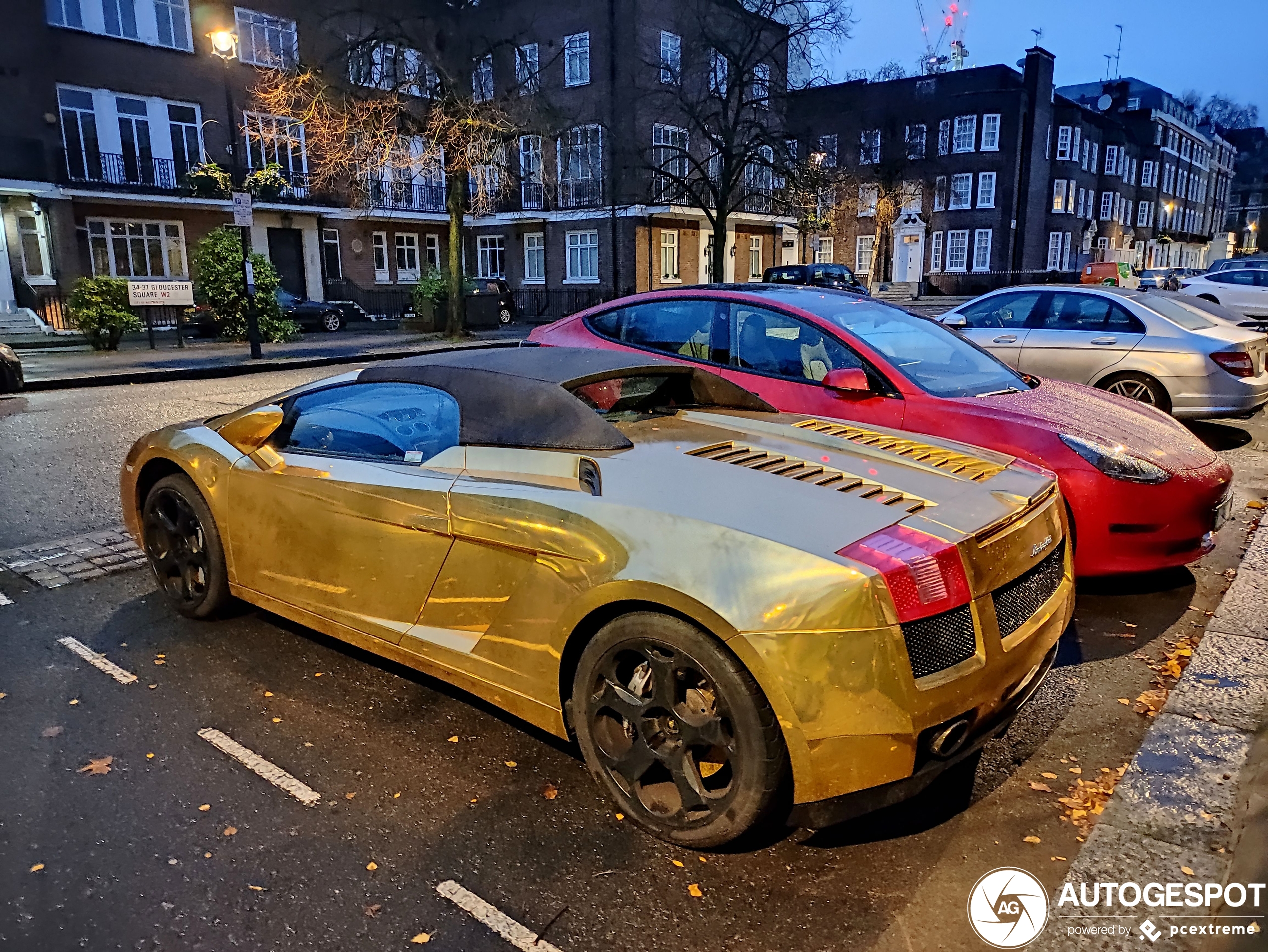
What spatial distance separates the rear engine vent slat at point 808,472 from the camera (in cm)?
283

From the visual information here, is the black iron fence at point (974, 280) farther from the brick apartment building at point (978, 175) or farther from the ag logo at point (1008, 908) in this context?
the ag logo at point (1008, 908)

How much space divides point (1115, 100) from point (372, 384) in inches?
3194

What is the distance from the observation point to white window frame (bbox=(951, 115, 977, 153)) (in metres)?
50.9

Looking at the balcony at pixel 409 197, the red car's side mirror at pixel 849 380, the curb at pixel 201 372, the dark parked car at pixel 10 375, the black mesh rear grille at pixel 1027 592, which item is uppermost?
the balcony at pixel 409 197

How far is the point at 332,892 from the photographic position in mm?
2559

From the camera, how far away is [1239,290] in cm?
1848

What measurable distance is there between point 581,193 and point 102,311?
2120 cm

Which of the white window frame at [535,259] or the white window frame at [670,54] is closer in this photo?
the white window frame at [670,54]

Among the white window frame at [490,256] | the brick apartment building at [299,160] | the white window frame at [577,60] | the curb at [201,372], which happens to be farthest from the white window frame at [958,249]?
the curb at [201,372]

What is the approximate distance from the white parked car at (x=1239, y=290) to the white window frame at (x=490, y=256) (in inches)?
1109

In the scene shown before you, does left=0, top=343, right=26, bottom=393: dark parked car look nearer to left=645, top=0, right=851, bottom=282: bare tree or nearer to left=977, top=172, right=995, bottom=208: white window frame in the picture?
left=645, top=0, right=851, bottom=282: bare tree

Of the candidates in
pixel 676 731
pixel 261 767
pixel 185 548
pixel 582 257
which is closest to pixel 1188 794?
pixel 676 731

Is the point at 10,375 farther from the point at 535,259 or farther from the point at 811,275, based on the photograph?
the point at 535,259

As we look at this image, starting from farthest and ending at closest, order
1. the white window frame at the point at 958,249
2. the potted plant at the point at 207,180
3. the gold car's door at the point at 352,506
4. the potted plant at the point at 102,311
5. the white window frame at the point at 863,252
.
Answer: the white window frame at the point at 863,252, the white window frame at the point at 958,249, the potted plant at the point at 207,180, the potted plant at the point at 102,311, the gold car's door at the point at 352,506
